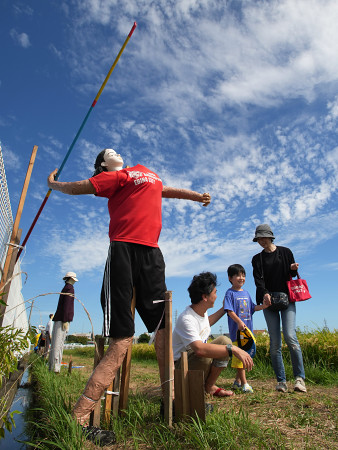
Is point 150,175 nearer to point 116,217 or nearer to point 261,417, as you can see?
point 116,217

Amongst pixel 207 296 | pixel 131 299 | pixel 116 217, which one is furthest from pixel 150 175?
pixel 207 296

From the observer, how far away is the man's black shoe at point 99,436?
2039 mm

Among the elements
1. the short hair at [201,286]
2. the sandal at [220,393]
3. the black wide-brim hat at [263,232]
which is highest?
the black wide-brim hat at [263,232]

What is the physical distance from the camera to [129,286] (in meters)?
2.38

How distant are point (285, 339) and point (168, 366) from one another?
7.64 ft

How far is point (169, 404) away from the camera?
2.21 m

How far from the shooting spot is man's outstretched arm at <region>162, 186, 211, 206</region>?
302 centimetres

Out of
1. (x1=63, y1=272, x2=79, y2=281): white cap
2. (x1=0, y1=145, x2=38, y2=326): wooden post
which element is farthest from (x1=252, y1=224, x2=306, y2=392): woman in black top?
(x1=63, y1=272, x2=79, y2=281): white cap

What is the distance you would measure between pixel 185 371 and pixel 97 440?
646 mm

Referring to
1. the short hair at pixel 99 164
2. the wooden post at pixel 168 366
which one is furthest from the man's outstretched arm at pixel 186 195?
the wooden post at pixel 168 366

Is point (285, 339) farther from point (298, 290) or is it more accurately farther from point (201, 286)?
point (201, 286)

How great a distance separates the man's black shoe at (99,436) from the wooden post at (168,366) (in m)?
0.35

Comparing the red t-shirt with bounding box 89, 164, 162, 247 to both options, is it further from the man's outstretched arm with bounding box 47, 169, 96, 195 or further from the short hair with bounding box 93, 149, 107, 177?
the short hair with bounding box 93, 149, 107, 177

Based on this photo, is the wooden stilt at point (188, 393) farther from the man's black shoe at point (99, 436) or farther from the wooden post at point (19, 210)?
the wooden post at point (19, 210)
